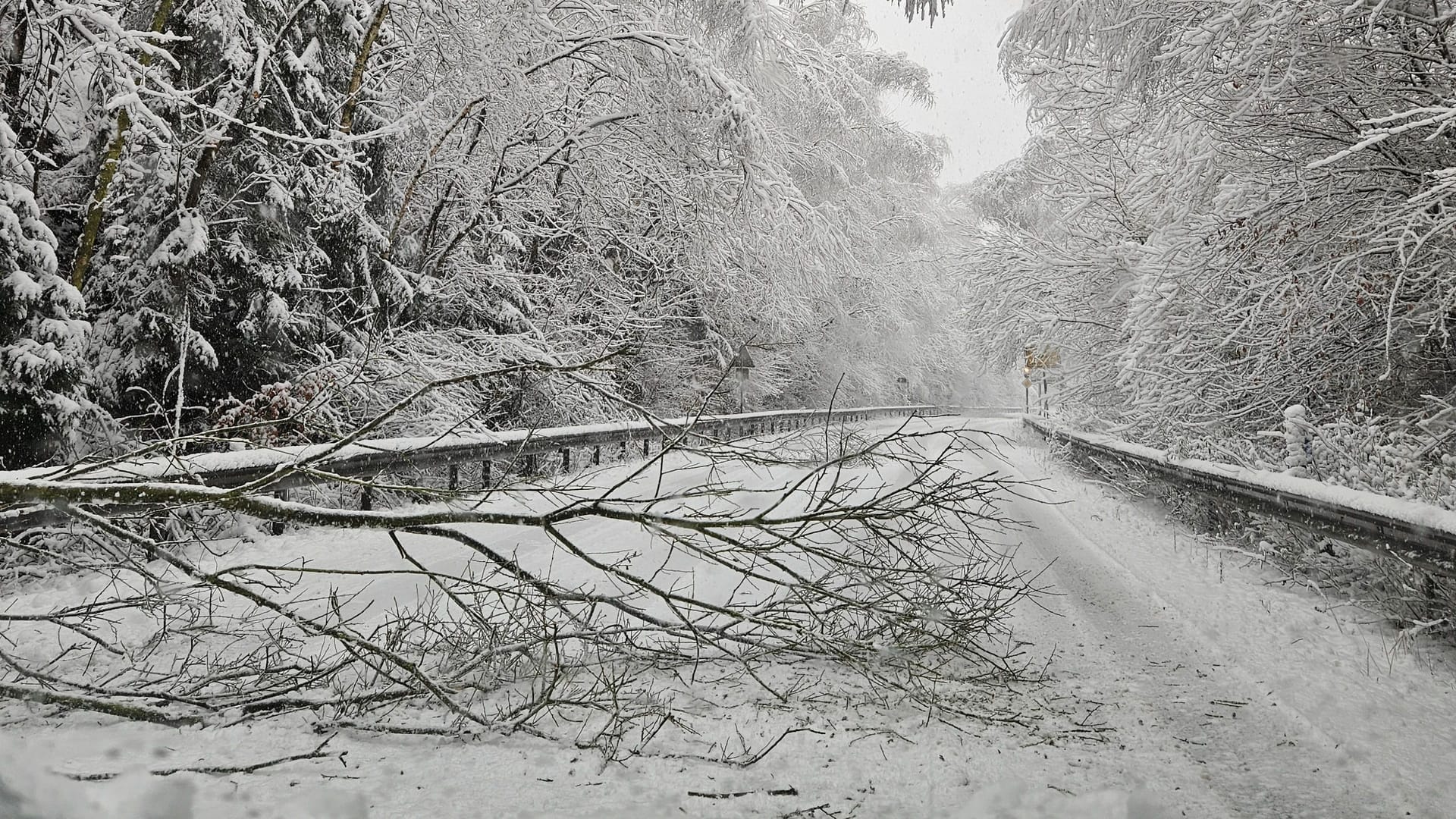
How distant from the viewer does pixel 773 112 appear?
70.8 ft

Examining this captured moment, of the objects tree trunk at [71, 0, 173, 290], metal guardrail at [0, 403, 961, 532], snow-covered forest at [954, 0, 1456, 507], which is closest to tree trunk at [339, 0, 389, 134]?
tree trunk at [71, 0, 173, 290]

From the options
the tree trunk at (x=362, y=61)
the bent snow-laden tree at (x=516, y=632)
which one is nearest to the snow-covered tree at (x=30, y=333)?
the bent snow-laden tree at (x=516, y=632)

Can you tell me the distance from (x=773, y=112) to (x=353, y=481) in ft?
67.6

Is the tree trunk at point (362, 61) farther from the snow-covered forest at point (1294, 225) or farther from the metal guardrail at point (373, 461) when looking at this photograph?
the snow-covered forest at point (1294, 225)

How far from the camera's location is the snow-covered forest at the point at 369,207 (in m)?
6.04

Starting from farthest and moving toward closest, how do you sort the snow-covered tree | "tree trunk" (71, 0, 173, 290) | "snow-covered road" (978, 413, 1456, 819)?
"tree trunk" (71, 0, 173, 290), the snow-covered tree, "snow-covered road" (978, 413, 1456, 819)

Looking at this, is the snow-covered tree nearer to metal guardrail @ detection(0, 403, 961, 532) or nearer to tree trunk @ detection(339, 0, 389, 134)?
metal guardrail @ detection(0, 403, 961, 532)

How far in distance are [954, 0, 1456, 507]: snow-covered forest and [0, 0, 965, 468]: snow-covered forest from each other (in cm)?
396

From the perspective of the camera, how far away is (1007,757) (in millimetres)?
2889

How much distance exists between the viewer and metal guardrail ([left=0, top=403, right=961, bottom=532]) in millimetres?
3447

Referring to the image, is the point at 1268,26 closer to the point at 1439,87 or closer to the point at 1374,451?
the point at 1439,87

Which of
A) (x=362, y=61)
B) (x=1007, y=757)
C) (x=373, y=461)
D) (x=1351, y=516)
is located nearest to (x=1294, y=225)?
(x=1351, y=516)

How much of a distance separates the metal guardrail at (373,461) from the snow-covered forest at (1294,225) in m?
3.05

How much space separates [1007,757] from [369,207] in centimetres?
980
